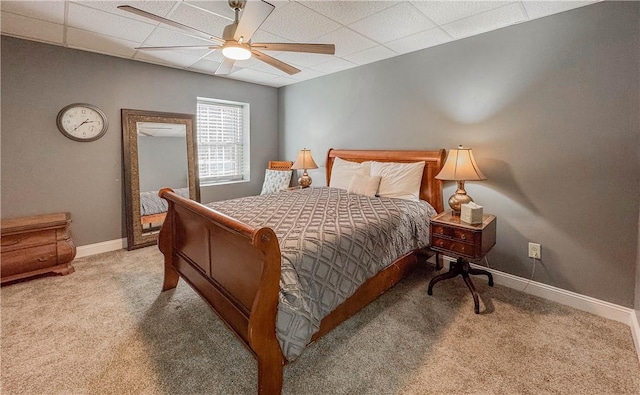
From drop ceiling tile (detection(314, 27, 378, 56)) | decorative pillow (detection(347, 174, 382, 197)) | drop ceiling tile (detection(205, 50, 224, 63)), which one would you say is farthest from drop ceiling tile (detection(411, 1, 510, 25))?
drop ceiling tile (detection(205, 50, 224, 63))

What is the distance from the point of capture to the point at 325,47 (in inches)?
82.4

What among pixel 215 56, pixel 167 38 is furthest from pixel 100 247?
pixel 215 56

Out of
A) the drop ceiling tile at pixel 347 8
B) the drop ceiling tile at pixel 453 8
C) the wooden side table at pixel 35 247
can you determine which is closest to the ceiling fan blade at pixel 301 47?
the drop ceiling tile at pixel 347 8

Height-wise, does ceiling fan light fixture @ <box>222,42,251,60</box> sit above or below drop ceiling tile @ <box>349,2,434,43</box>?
below

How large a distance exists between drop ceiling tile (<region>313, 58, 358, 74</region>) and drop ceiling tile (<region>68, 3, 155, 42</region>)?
1.98 m

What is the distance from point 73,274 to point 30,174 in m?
1.18

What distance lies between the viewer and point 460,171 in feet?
8.43

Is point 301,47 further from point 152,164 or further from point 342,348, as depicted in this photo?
point 152,164

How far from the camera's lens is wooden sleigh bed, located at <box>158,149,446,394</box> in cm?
138

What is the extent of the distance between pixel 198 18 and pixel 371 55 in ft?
6.24

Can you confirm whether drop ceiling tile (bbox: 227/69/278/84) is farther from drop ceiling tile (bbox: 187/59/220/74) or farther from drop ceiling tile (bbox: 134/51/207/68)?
drop ceiling tile (bbox: 134/51/207/68)

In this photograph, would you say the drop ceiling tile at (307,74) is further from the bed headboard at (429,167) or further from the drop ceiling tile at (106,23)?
the drop ceiling tile at (106,23)

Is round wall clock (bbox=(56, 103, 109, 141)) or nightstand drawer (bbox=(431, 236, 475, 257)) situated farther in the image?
round wall clock (bbox=(56, 103, 109, 141))

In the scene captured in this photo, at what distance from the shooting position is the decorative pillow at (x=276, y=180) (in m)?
4.86
